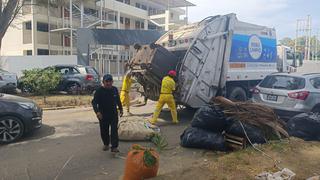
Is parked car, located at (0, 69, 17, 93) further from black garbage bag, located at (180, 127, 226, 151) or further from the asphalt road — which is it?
black garbage bag, located at (180, 127, 226, 151)

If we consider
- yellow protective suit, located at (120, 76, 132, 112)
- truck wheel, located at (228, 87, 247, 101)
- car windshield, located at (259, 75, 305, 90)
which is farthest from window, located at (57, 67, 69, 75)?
car windshield, located at (259, 75, 305, 90)

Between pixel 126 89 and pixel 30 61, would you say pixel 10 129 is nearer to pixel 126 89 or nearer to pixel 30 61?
pixel 126 89

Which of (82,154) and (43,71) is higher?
(43,71)

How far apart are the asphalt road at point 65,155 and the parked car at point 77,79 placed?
7.67m

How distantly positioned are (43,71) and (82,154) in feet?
31.1

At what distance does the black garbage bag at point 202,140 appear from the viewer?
267 inches

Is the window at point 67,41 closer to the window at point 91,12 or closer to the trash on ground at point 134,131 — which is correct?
the window at point 91,12

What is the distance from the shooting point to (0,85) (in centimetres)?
1681

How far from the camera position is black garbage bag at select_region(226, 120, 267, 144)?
680 centimetres

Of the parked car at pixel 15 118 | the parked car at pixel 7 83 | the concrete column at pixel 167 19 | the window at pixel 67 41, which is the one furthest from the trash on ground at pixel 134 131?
the concrete column at pixel 167 19

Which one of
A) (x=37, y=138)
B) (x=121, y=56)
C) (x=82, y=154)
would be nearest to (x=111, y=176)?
(x=82, y=154)

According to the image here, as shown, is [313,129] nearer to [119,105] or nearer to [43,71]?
[119,105]

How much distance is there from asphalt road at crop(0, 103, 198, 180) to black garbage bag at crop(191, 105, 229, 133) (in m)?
0.70

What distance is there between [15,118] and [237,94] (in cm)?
674
